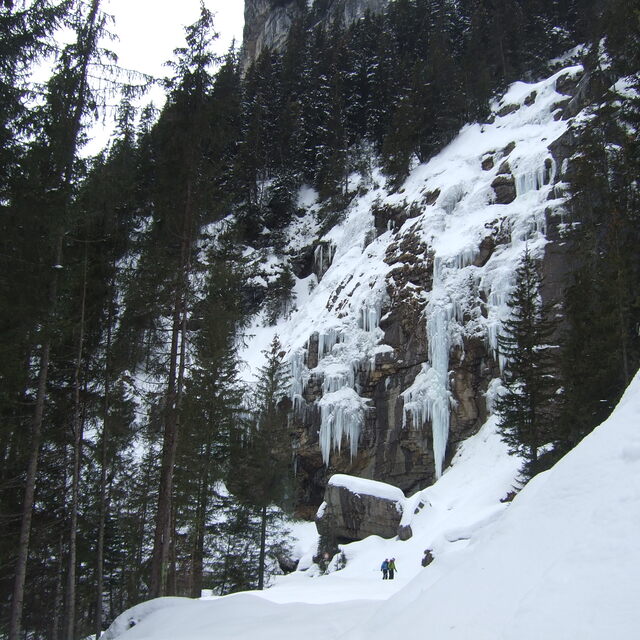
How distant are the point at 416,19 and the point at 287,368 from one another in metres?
39.5

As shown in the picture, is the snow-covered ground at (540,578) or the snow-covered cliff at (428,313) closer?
the snow-covered ground at (540,578)

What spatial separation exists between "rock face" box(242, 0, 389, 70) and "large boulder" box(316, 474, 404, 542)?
2484 inches

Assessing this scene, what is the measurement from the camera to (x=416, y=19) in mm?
50031

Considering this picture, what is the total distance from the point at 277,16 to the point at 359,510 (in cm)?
7798

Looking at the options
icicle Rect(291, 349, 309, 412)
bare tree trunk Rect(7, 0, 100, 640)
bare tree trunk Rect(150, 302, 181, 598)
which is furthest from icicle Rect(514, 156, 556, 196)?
bare tree trunk Rect(150, 302, 181, 598)

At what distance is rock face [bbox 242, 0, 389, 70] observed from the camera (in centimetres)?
7162

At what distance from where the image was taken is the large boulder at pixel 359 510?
2003 centimetres

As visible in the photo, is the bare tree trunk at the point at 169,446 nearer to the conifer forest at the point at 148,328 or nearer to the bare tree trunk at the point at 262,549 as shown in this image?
the conifer forest at the point at 148,328

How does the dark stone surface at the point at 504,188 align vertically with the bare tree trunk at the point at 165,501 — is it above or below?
above

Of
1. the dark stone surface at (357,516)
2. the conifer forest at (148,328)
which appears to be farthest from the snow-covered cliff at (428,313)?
the dark stone surface at (357,516)

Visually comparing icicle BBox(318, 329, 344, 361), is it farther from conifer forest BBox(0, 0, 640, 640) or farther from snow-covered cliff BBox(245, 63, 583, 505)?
conifer forest BBox(0, 0, 640, 640)

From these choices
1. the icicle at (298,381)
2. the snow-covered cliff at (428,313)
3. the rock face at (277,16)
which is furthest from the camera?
the rock face at (277,16)

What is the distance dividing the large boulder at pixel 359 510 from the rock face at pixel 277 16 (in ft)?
207

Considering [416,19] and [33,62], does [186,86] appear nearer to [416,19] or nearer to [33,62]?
[33,62]
